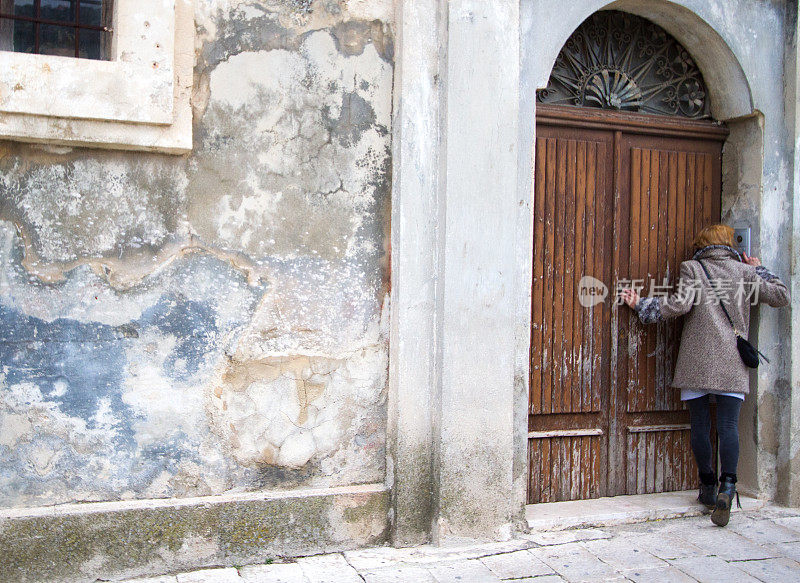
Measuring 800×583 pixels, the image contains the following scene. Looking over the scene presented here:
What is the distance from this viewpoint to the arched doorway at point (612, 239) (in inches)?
170

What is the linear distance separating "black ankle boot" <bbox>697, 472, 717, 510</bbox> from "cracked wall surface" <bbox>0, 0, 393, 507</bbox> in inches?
76.3

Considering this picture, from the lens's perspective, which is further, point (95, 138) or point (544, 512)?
point (544, 512)

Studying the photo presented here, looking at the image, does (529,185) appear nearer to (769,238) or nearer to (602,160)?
(602,160)

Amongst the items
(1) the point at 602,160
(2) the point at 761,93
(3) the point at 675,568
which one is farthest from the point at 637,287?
(3) the point at 675,568

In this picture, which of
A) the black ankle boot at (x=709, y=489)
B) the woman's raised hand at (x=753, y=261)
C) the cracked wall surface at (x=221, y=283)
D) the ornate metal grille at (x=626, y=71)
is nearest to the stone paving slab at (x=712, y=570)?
the black ankle boot at (x=709, y=489)

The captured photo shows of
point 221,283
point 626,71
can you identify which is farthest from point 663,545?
point 626,71

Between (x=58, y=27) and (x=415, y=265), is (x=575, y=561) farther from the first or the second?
(x=58, y=27)

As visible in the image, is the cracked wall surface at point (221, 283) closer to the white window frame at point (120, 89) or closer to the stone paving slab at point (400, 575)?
the white window frame at point (120, 89)

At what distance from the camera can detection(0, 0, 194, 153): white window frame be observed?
313 centimetres

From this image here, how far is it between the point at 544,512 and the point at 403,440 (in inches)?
40.2

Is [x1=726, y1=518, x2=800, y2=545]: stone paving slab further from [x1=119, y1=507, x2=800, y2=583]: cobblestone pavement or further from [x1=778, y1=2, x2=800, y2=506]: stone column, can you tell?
[x1=778, y1=2, x2=800, y2=506]: stone column

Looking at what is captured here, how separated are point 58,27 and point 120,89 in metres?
0.59

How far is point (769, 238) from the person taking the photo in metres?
4.49

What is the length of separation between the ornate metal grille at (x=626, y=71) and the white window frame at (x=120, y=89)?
2.08m
